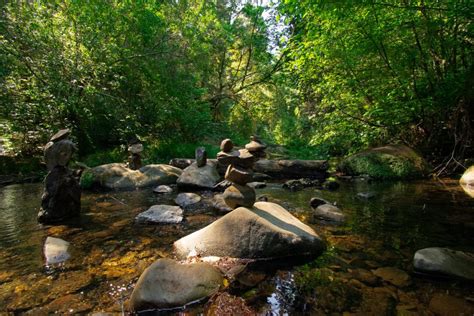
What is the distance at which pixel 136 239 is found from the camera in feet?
15.0

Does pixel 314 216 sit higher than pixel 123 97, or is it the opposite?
pixel 123 97

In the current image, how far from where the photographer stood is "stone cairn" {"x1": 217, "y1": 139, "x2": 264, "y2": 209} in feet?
15.1

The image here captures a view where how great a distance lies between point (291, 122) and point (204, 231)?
54.4ft

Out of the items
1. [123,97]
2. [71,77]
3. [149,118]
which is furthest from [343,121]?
[71,77]

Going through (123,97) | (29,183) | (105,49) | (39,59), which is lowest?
(29,183)

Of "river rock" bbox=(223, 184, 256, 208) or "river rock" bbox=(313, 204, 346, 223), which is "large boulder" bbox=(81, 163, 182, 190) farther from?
"river rock" bbox=(313, 204, 346, 223)

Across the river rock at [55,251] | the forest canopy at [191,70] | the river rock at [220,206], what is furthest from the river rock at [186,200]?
the forest canopy at [191,70]

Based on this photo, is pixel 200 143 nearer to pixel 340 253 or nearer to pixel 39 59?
pixel 39 59

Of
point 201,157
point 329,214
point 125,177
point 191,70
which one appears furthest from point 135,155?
point 191,70

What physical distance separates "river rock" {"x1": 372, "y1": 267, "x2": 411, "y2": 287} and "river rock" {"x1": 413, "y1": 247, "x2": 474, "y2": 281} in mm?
199

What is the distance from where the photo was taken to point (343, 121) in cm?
1152

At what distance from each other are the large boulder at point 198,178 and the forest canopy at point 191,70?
155 inches

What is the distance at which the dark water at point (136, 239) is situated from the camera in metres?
2.94

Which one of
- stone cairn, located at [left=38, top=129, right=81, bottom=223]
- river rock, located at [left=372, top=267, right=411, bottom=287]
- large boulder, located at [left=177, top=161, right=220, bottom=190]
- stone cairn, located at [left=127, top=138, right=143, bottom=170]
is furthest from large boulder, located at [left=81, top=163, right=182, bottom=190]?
river rock, located at [left=372, top=267, right=411, bottom=287]
